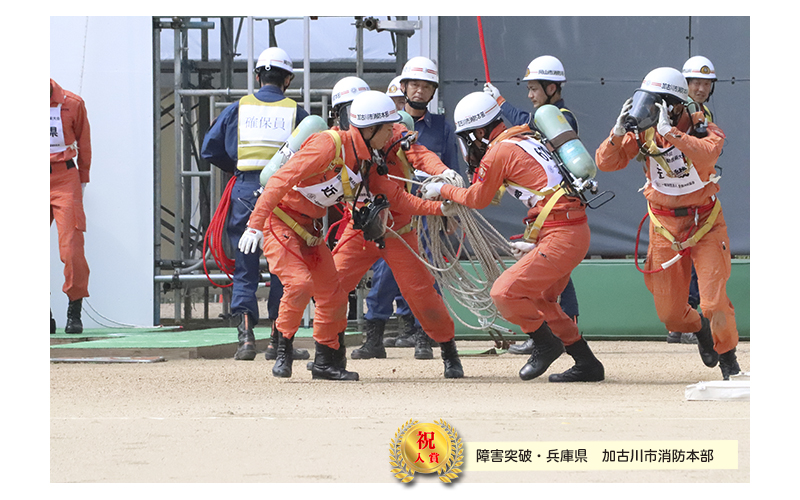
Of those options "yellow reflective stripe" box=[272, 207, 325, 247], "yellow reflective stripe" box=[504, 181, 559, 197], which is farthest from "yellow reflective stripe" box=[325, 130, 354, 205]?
"yellow reflective stripe" box=[504, 181, 559, 197]

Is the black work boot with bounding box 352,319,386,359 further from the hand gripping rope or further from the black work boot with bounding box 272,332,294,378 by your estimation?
the black work boot with bounding box 272,332,294,378

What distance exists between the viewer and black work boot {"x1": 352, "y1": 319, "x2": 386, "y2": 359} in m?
7.37

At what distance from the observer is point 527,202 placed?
583cm

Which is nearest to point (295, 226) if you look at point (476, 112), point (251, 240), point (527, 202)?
point (251, 240)

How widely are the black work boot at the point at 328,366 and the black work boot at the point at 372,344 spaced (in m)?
1.31

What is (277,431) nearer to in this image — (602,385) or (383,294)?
(602,385)

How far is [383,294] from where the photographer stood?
7516 mm

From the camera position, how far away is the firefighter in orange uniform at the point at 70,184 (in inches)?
327

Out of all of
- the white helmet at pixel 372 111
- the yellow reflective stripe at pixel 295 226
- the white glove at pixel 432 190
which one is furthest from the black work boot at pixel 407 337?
the white helmet at pixel 372 111

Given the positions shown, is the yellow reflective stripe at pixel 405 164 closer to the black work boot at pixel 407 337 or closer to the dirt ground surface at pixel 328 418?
the dirt ground surface at pixel 328 418

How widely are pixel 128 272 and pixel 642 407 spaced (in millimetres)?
5635

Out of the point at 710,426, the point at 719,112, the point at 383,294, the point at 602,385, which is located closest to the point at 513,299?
the point at 602,385

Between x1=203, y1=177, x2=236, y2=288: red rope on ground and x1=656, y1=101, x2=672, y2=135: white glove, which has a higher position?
x1=656, y1=101, x2=672, y2=135: white glove

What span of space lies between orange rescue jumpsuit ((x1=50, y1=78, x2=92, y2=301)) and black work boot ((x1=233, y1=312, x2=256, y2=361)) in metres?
1.82
